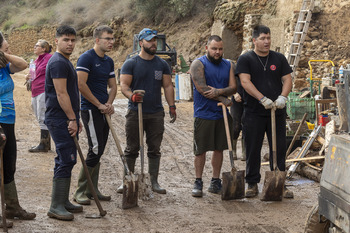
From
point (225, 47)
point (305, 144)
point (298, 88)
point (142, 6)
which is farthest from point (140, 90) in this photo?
point (142, 6)

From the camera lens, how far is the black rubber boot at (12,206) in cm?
604

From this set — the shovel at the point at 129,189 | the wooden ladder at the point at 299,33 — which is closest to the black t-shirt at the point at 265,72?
the shovel at the point at 129,189

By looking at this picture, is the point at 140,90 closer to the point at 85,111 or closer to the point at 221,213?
the point at 85,111

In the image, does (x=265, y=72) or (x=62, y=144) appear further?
(x=265, y=72)

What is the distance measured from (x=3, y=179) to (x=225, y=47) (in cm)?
2010

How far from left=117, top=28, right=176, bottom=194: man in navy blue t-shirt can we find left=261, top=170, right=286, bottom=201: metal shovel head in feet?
4.36

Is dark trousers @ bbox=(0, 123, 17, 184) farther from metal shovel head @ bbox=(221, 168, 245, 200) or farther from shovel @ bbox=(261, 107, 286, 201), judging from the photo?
shovel @ bbox=(261, 107, 286, 201)

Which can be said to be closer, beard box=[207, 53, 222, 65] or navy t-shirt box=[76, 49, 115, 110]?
navy t-shirt box=[76, 49, 115, 110]

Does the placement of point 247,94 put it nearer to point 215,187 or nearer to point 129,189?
point 215,187

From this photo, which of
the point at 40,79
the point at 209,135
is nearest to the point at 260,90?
the point at 209,135

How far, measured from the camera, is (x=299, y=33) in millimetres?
17328

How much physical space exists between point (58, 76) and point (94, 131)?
1.01 m

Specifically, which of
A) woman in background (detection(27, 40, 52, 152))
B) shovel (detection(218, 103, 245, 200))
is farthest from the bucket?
woman in background (detection(27, 40, 52, 152))

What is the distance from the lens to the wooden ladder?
1717cm
